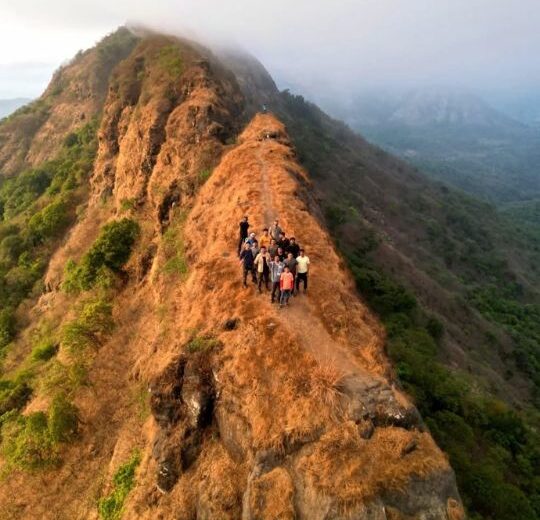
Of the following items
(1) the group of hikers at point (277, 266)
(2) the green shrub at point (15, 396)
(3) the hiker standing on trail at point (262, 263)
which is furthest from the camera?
(2) the green shrub at point (15, 396)

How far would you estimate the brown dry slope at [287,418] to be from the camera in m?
11.8

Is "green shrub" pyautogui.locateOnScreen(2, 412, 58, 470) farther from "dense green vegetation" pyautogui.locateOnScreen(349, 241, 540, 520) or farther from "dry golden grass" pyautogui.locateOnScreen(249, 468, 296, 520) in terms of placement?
"dense green vegetation" pyautogui.locateOnScreen(349, 241, 540, 520)

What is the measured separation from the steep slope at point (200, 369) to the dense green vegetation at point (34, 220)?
2852 millimetres

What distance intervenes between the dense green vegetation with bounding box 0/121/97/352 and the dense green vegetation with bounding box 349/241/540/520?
28.2 m

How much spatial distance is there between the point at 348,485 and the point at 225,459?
172 inches

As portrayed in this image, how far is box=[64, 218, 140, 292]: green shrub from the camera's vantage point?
32125 millimetres

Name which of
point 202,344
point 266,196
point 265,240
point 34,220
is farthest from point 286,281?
point 34,220

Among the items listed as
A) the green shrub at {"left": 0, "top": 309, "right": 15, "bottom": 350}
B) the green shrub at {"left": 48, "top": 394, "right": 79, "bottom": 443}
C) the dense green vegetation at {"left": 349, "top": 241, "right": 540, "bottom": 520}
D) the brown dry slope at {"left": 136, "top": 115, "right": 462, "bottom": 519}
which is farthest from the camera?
the green shrub at {"left": 0, "top": 309, "right": 15, "bottom": 350}

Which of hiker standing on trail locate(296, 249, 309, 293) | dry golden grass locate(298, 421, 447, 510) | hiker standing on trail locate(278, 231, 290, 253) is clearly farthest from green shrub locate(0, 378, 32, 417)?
dry golden grass locate(298, 421, 447, 510)

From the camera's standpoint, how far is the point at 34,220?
46938 mm

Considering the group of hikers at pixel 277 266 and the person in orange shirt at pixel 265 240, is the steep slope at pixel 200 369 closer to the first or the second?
the group of hikers at pixel 277 266

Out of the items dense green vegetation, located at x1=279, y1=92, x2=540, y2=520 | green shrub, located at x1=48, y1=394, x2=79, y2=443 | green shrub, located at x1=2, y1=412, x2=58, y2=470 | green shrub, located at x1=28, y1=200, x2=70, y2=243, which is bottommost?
dense green vegetation, located at x1=279, y1=92, x2=540, y2=520

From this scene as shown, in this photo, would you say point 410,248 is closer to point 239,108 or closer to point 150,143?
point 239,108

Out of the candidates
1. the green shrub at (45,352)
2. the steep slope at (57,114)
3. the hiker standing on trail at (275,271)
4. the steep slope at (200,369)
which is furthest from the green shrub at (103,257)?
the steep slope at (57,114)
